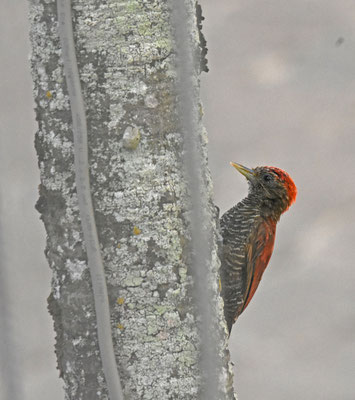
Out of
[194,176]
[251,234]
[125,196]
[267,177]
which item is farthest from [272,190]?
[194,176]

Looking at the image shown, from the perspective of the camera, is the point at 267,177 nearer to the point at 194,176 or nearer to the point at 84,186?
the point at 84,186

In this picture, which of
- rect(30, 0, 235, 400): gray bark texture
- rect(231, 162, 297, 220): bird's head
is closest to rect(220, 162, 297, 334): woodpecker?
rect(231, 162, 297, 220): bird's head

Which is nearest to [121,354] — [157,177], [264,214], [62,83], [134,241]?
[134,241]

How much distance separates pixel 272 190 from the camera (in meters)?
2.20

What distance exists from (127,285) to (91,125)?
247mm

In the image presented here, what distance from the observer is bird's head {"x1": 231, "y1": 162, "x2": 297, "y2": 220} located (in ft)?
7.20

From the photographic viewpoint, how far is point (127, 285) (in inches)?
42.5

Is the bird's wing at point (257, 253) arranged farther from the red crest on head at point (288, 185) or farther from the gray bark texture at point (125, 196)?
the gray bark texture at point (125, 196)

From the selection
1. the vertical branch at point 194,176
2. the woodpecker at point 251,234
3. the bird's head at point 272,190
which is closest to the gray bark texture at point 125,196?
the vertical branch at point 194,176

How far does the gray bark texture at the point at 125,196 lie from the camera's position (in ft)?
3.51

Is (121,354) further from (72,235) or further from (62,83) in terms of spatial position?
(62,83)

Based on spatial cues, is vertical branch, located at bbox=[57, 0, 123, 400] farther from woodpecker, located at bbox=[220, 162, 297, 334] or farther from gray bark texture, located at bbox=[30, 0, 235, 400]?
woodpecker, located at bbox=[220, 162, 297, 334]

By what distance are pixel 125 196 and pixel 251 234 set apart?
3.58 ft

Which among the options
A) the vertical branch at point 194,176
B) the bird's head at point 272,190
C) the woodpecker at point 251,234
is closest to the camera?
the vertical branch at point 194,176
